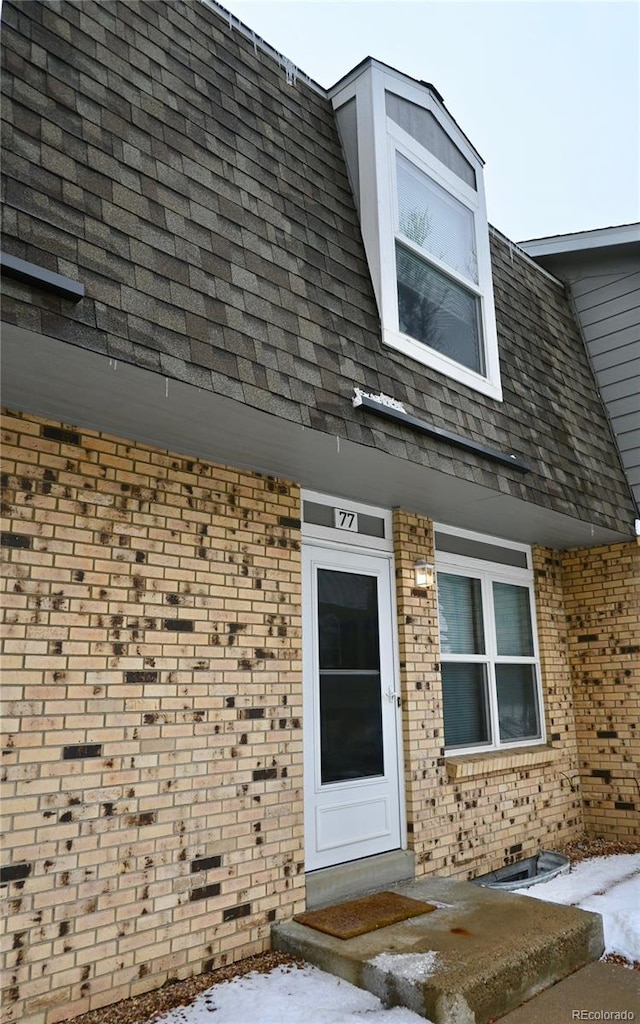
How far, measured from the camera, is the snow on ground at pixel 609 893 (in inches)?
156

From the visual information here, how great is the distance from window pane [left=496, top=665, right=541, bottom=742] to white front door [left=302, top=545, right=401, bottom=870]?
1.56m

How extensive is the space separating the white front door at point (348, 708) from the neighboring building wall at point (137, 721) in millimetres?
296

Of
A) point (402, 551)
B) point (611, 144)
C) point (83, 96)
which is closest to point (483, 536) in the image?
point (402, 551)

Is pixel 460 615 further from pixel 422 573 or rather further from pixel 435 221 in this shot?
pixel 435 221

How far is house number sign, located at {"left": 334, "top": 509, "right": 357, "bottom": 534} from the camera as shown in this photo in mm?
4859


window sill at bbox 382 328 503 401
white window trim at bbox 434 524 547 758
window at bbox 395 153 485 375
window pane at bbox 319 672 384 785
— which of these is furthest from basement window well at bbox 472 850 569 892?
window at bbox 395 153 485 375

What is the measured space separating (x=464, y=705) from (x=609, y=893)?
1.59 m

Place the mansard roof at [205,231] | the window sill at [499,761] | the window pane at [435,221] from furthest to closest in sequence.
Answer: the window sill at [499,761] < the window pane at [435,221] < the mansard roof at [205,231]

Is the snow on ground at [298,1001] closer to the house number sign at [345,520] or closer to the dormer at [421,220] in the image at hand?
the house number sign at [345,520]

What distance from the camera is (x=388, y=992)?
308 centimetres

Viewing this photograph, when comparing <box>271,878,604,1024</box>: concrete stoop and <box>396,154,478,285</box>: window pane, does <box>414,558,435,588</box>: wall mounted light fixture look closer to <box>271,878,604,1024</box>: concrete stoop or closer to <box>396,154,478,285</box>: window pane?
<box>271,878,604,1024</box>: concrete stoop

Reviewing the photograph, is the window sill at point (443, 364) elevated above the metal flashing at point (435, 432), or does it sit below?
above

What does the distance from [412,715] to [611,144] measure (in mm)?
29632

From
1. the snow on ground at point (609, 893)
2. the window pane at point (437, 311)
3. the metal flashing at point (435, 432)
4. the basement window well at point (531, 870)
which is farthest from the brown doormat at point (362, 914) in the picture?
the window pane at point (437, 311)
